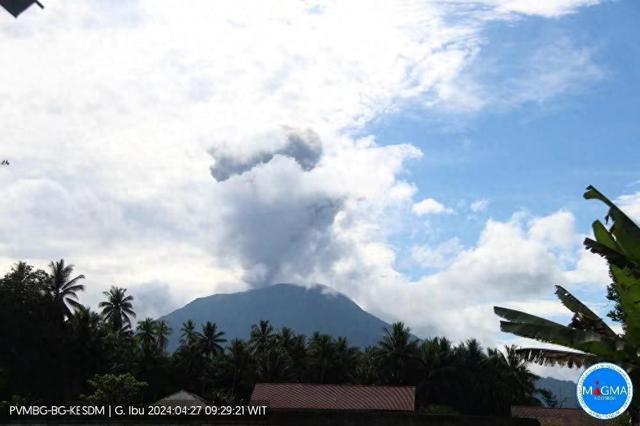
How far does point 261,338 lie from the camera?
78938mm

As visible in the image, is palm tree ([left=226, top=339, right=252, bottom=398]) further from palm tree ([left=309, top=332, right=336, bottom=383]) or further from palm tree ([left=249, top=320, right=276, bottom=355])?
palm tree ([left=309, top=332, right=336, bottom=383])

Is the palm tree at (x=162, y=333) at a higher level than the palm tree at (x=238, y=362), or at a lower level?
higher

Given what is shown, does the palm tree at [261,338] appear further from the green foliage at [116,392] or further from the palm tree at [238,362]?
the green foliage at [116,392]

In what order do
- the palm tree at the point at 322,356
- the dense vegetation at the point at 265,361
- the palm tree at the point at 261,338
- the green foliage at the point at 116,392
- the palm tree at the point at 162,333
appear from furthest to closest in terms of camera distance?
the palm tree at the point at 261,338
the palm tree at the point at 162,333
the palm tree at the point at 322,356
the dense vegetation at the point at 265,361
the green foliage at the point at 116,392

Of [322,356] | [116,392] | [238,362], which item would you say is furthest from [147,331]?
[116,392]

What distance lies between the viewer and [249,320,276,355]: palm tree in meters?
78.2

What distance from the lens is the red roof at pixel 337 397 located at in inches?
1874

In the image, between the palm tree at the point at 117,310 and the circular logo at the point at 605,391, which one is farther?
the palm tree at the point at 117,310

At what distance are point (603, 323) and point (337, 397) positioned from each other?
117 ft

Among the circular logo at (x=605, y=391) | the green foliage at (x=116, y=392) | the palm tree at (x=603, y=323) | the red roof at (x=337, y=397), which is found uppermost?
the palm tree at (x=603, y=323)

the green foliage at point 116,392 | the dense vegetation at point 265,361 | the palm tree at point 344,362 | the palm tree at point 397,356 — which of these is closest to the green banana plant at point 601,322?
the green foliage at point 116,392

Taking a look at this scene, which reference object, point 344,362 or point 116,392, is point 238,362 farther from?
point 116,392

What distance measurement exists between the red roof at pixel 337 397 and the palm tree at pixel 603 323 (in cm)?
3290

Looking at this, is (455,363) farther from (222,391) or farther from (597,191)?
(597,191)
